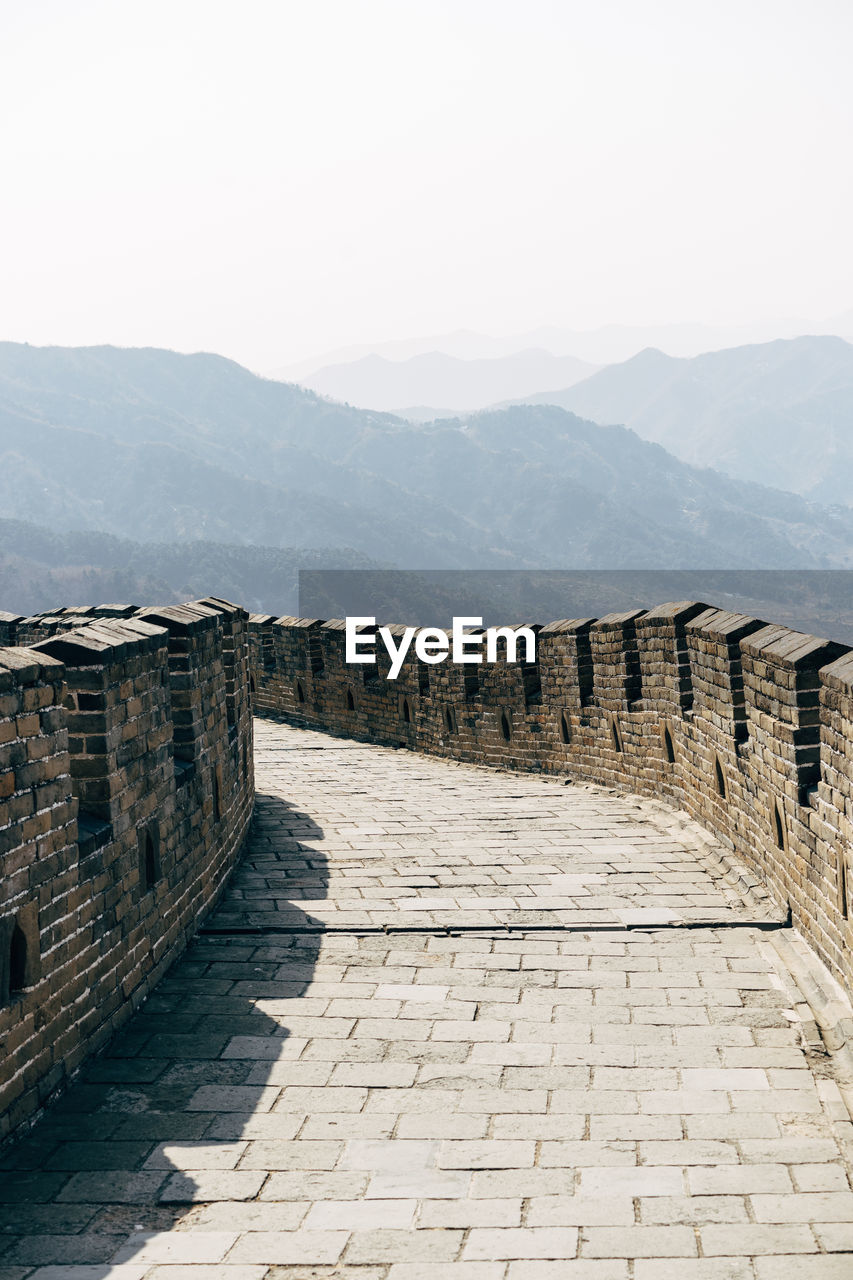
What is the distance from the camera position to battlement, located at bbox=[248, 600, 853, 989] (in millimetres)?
5008

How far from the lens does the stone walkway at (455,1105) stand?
297cm

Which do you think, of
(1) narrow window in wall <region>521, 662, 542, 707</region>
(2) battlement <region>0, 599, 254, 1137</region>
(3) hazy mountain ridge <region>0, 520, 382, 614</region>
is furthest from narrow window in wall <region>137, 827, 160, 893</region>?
(3) hazy mountain ridge <region>0, 520, 382, 614</region>

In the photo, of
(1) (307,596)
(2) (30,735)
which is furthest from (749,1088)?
(1) (307,596)

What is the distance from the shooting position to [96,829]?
14.5 feet

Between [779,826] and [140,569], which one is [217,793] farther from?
[140,569]

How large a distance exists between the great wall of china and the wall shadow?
4.8 inches

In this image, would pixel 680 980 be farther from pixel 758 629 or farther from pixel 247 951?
pixel 758 629

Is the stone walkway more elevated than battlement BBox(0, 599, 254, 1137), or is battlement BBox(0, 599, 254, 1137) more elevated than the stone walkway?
battlement BBox(0, 599, 254, 1137)

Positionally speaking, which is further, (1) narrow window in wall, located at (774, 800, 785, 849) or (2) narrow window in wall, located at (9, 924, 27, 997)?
(1) narrow window in wall, located at (774, 800, 785, 849)

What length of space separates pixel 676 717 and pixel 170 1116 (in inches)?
206

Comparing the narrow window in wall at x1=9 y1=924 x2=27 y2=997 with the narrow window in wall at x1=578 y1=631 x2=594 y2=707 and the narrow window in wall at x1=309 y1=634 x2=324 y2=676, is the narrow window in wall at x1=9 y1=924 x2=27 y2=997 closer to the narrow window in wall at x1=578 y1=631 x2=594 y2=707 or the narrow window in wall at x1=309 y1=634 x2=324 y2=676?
the narrow window in wall at x1=578 y1=631 x2=594 y2=707

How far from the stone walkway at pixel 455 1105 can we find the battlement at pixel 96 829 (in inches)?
7.5

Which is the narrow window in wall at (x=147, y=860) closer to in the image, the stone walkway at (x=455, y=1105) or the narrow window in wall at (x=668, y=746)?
the stone walkway at (x=455, y=1105)

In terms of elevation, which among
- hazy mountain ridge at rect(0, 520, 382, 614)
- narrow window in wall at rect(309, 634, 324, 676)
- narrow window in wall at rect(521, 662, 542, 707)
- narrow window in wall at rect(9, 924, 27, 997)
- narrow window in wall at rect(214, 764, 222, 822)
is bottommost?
hazy mountain ridge at rect(0, 520, 382, 614)
